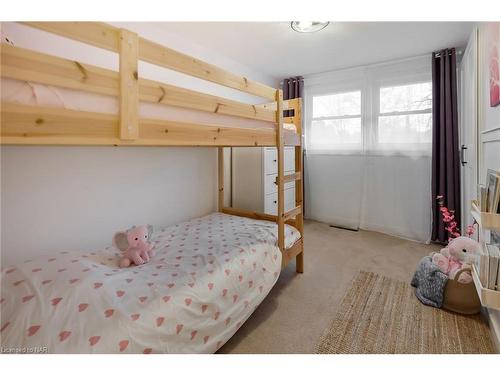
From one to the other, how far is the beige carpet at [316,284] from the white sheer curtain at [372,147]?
14.3 inches

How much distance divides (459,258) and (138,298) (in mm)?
2160

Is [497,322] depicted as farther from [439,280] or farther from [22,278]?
[22,278]

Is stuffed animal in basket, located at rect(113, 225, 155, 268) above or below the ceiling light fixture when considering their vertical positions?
below

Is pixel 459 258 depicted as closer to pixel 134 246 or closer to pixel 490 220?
pixel 490 220

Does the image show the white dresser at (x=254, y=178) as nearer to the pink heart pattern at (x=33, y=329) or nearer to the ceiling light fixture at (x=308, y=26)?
the ceiling light fixture at (x=308, y=26)

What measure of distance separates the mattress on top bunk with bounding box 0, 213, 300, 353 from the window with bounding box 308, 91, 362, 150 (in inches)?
104

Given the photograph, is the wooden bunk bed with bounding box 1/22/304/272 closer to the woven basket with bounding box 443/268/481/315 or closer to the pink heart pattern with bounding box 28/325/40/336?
the pink heart pattern with bounding box 28/325/40/336

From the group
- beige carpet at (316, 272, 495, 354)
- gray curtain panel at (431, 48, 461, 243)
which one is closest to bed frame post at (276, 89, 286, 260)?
beige carpet at (316, 272, 495, 354)

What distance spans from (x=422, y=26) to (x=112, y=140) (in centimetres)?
291

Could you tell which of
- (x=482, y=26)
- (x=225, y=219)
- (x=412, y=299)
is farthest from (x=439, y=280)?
(x=482, y=26)

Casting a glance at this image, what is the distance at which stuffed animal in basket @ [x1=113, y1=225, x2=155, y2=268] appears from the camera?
1.56 meters

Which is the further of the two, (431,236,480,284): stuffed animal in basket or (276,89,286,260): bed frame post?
(276,89,286,260): bed frame post

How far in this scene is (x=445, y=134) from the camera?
3.06 meters
